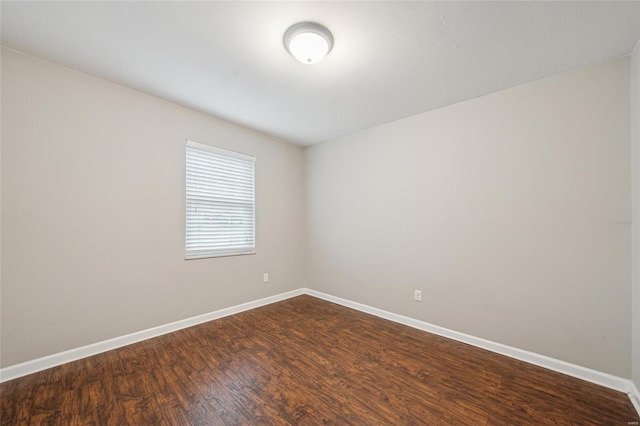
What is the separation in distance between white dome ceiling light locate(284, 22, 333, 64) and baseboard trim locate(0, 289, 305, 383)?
3.04 meters

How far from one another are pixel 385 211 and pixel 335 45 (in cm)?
208

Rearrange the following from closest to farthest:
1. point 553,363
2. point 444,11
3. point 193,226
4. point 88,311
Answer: point 444,11 < point 553,363 < point 88,311 < point 193,226

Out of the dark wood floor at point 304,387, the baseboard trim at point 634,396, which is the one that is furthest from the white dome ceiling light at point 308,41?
the baseboard trim at point 634,396

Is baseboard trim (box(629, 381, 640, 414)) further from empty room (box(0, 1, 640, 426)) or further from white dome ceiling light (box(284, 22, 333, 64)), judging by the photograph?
white dome ceiling light (box(284, 22, 333, 64))

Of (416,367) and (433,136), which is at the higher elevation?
(433,136)

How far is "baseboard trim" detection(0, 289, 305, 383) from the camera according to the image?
6.53 ft

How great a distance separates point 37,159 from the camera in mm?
2109

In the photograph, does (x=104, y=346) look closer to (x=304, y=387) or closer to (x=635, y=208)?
(x=304, y=387)

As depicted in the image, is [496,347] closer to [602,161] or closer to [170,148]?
[602,161]

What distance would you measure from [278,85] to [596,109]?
273 centimetres

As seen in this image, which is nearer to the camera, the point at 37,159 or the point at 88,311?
the point at 37,159

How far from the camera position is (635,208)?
1.86 meters

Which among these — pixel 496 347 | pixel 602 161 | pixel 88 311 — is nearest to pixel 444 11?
pixel 602 161

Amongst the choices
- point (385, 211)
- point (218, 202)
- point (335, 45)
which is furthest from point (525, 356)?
point (218, 202)
